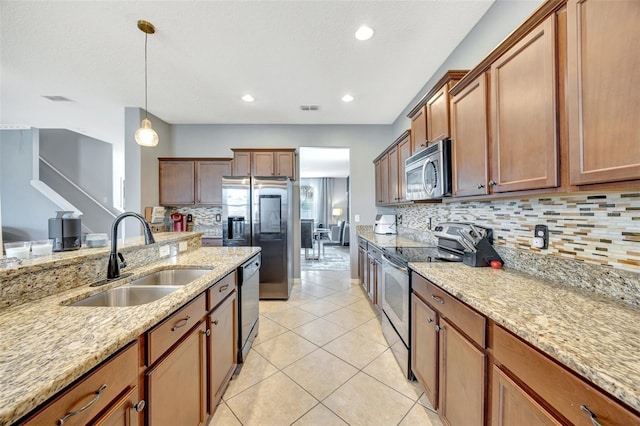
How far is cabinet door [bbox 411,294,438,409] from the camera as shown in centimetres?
145

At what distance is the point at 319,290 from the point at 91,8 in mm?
3893

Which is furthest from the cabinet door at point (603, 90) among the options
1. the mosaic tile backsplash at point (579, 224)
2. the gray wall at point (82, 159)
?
the gray wall at point (82, 159)

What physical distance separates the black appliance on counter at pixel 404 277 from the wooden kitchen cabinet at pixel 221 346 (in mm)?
1291

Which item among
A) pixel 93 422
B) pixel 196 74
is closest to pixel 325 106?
pixel 196 74

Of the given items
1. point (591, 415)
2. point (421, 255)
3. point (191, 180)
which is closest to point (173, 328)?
point (591, 415)

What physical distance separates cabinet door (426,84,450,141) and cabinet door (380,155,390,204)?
52.6 inches

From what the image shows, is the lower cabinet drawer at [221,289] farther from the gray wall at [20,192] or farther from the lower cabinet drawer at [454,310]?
the gray wall at [20,192]

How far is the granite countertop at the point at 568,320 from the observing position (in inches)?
24.4

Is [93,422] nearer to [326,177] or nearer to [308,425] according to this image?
[308,425]

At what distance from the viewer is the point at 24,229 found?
4785 millimetres

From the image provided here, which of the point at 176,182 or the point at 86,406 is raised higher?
the point at 176,182

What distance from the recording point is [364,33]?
82.7 inches

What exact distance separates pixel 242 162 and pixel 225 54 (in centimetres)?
177

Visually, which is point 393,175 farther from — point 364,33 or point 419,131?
point 364,33
